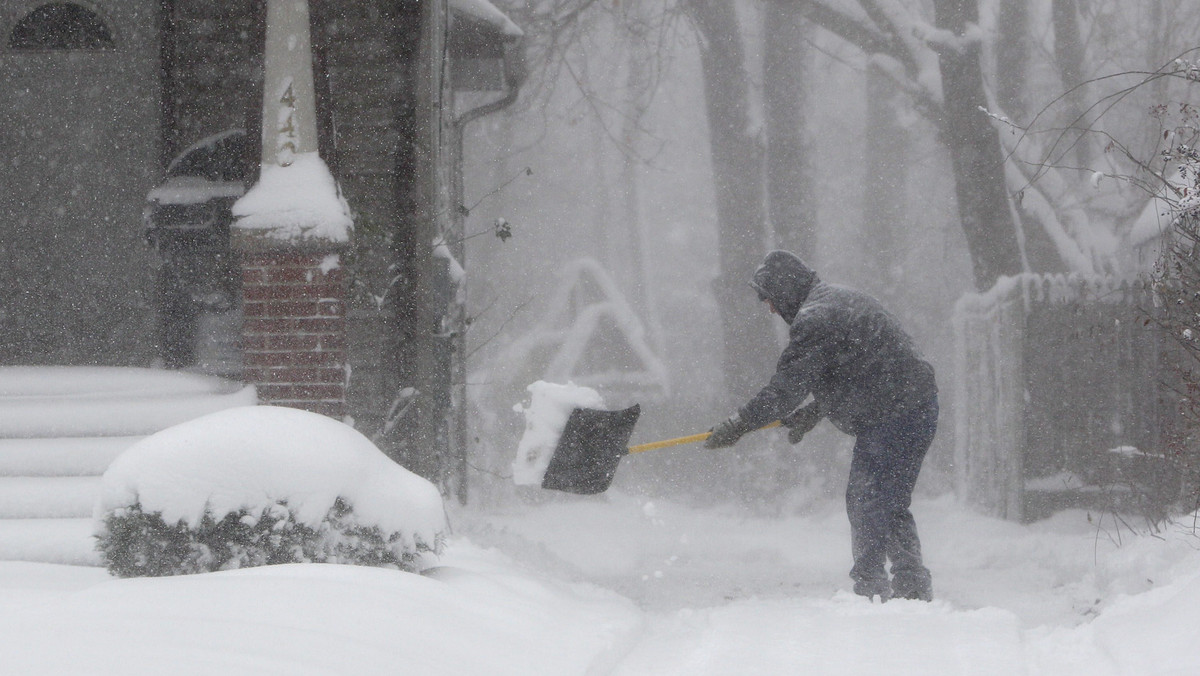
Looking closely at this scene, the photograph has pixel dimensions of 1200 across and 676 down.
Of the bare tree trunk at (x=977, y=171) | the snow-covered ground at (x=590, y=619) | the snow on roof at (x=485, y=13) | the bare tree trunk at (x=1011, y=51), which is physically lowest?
the snow-covered ground at (x=590, y=619)

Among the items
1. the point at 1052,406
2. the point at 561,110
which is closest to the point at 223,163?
the point at 1052,406

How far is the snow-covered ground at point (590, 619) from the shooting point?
8.41 feet

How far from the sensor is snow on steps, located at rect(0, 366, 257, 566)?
4.54 m

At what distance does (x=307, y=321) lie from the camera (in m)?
5.09

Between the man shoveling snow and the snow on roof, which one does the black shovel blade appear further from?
the snow on roof

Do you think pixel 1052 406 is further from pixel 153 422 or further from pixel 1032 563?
pixel 153 422

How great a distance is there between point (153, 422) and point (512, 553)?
2.09 m

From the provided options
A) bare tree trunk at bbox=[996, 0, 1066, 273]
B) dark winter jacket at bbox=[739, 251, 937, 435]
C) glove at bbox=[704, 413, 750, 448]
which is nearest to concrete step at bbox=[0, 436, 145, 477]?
glove at bbox=[704, 413, 750, 448]

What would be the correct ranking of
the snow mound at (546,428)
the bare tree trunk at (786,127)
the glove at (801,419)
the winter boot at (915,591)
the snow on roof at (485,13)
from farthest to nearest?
the bare tree trunk at (786,127) → the snow on roof at (485,13) → the glove at (801,419) → the snow mound at (546,428) → the winter boot at (915,591)

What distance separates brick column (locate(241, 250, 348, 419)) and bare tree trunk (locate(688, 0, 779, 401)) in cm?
949

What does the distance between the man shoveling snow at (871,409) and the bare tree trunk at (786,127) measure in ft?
30.2

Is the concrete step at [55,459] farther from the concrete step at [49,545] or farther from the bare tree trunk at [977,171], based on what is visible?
the bare tree trunk at [977,171]

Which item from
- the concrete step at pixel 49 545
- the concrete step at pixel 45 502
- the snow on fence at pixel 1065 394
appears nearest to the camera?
the concrete step at pixel 49 545

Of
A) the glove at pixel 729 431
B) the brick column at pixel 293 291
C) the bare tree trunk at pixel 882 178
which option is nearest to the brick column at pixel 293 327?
the brick column at pixel 293 291
